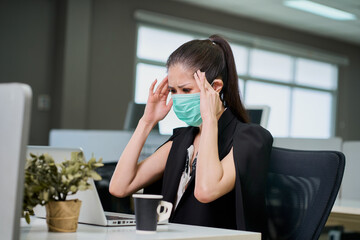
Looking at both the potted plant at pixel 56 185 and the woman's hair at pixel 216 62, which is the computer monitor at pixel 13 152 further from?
the woman's hair at pixel 216 62

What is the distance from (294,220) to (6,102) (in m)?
0.90

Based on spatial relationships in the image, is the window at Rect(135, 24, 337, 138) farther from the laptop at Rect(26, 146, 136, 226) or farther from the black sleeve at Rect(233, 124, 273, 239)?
the laptop at Rect(26, 146, 136, 226)

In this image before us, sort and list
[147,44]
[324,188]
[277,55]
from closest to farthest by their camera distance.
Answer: [324,188] < [147,44] < [277,55]

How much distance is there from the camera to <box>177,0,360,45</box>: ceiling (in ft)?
22.2

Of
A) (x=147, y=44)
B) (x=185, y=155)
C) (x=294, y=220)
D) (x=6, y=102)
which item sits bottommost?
(x=294, y=220)

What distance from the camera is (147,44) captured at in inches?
264

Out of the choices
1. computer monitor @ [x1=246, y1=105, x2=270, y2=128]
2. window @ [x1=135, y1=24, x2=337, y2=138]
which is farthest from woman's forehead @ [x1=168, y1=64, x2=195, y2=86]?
window @ [x1=135, y1=24, x2=337, y2=138]

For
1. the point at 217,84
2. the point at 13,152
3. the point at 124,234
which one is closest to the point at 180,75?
the point at 217,84

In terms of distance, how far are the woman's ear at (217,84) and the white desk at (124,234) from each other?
55cm

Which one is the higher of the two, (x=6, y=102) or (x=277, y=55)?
Answer: (x=277, y=55)

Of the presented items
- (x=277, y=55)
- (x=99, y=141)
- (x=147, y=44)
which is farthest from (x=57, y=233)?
(x=277, y=55)

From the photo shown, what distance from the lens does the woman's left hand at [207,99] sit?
161cm

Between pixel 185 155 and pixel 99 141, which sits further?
pixel 99 141

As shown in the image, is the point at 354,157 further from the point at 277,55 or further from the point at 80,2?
the point at 277,55
